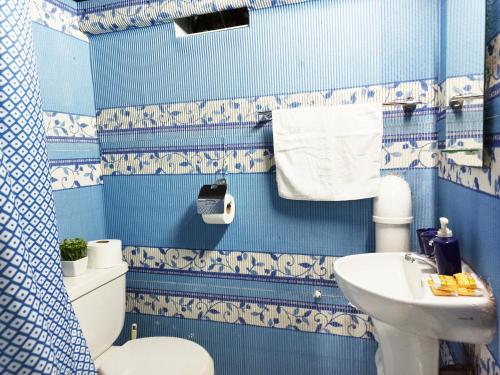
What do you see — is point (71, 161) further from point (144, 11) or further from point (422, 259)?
point (422, 259)

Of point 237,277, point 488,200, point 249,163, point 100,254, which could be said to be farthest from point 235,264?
point 488,200

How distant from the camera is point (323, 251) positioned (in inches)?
64.8

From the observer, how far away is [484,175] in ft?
2.97

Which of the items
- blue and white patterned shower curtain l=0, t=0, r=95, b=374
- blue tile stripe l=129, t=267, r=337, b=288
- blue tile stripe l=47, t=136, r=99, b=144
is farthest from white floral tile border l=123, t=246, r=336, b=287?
blue and white patterned shower curtain l=0, t=0, r=95, b=374

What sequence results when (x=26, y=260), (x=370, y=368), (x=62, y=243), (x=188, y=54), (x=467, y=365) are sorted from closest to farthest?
(x=26, y=260)
(x=467, y=365)
(x=62, y=243)
(x=370, y=368)
(x=188, y=54)

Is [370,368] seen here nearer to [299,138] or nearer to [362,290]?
[362,290]

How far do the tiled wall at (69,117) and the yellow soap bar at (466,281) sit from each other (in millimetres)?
1600

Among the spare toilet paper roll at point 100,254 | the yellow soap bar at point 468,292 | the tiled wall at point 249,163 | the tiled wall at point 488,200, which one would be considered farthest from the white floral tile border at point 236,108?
the yellow soap bar at point 468,292

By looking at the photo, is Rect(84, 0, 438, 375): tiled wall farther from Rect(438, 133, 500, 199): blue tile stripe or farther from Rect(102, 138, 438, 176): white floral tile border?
Rect(438, 133, 500, 199): blue tile stripe

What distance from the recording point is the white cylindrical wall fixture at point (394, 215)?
145 centimetres

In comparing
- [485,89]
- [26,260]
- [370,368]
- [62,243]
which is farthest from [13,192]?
[370,368]

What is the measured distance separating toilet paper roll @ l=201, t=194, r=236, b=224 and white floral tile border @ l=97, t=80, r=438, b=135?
14.3 inches

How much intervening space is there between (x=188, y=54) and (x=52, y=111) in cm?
69

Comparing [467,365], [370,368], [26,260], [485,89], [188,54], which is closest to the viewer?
[26,260]
